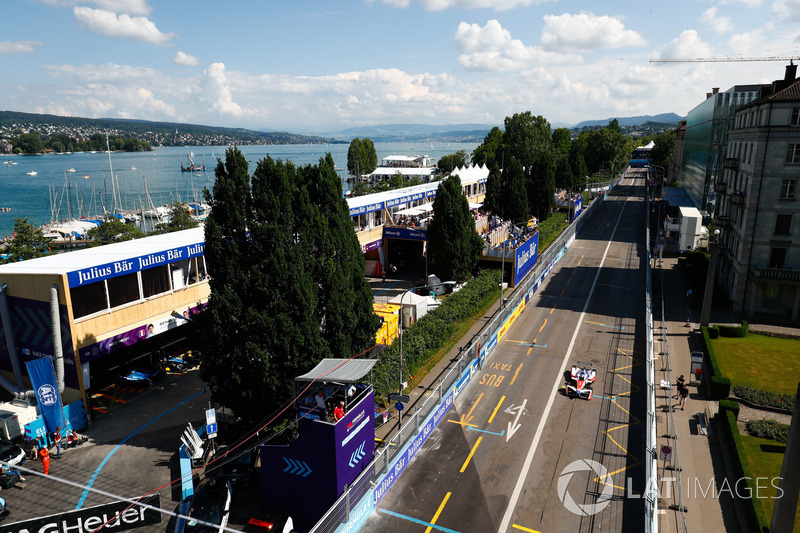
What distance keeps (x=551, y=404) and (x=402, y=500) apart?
34.3ft

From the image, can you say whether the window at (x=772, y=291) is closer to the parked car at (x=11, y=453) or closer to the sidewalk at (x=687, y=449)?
the sidewalk at (x=687, y=449)

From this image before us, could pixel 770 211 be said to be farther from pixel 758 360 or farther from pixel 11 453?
pixel 11 453

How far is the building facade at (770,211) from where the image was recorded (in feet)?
118

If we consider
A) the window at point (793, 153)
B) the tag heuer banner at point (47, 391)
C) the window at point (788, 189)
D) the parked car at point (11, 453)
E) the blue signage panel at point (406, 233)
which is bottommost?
the parked car at point (11, 453)

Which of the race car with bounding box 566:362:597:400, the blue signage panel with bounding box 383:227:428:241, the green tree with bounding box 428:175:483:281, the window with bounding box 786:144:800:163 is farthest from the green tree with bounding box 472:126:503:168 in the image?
the race car with bounding box 566:362:597:400

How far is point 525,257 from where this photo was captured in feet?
154

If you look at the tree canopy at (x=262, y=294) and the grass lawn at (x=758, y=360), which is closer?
the tree canopy at (x=262, y=294)

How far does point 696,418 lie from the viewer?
79.0ft

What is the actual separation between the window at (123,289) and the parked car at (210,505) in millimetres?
11723

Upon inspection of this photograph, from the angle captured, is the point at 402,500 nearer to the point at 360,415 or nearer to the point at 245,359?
the point at 360,415

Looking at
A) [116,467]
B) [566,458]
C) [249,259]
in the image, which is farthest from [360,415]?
[116,467]

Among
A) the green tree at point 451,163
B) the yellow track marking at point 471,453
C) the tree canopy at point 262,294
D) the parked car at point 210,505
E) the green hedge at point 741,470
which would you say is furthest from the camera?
the green tree at point 451,163

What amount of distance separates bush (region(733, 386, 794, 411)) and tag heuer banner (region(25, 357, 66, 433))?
34245 mm

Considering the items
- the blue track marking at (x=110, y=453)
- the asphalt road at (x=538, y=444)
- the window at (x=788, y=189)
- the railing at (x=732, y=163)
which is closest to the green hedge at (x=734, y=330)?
the asphalt road at (x=538, y=444)
